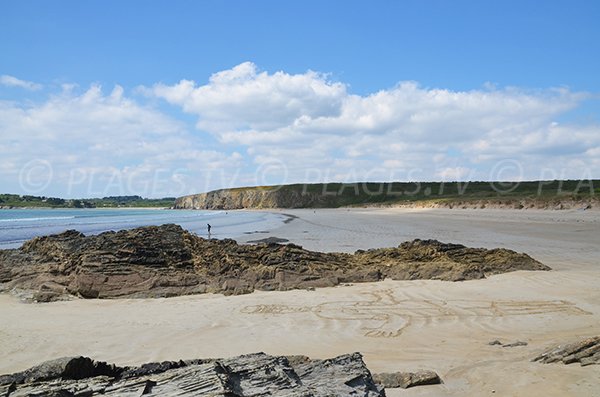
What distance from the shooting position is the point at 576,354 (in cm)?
594

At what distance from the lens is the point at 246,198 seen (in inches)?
6161

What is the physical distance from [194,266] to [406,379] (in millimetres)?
9433

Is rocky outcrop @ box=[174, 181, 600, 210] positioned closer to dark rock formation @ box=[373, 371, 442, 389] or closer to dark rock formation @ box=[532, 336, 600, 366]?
dark rock formation @ box=[532, 336, 600, 366]

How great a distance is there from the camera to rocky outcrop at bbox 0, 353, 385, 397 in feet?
11.4

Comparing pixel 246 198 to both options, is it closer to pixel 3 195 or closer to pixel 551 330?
pixel 3 195

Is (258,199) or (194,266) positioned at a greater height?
(258,199)

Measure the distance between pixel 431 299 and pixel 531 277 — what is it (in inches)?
163

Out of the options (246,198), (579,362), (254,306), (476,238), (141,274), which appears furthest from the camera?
(246,198)

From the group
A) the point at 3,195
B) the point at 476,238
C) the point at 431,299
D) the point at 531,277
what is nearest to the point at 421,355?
the point at 431,299

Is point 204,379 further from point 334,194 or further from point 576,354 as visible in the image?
point 334,194

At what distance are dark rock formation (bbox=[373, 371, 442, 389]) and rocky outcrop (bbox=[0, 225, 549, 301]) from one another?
270 inches

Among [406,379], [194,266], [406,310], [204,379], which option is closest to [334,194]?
[194,266]

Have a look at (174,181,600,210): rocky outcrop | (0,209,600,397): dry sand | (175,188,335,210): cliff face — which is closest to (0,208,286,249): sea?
(0,209,600,397): dry sand

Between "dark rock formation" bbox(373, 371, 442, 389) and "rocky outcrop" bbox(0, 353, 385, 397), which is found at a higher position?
"rocky outcrop" bbox(0, 353, 385, 397)
